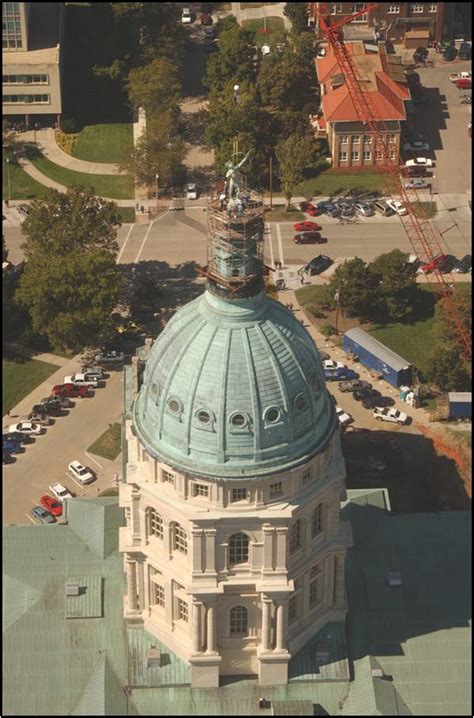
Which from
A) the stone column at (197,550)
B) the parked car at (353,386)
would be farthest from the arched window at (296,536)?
the parked car at (353,386)

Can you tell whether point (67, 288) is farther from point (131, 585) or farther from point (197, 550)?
point (197, 550)

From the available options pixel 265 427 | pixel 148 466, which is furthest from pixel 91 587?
pixel 265 427

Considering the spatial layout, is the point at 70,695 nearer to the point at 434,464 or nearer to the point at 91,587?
the point at 91,587

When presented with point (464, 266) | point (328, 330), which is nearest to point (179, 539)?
point (328, 330)

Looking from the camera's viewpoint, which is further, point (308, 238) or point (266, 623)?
point (308, 238)

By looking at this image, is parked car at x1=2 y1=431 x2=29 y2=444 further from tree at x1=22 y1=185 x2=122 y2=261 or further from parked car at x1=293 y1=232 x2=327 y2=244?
parked car at x1=293 y1=232 x2=327 y2=244

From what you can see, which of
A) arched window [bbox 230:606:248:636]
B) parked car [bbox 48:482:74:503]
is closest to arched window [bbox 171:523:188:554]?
arched window [bbox 230:606:248:636]
